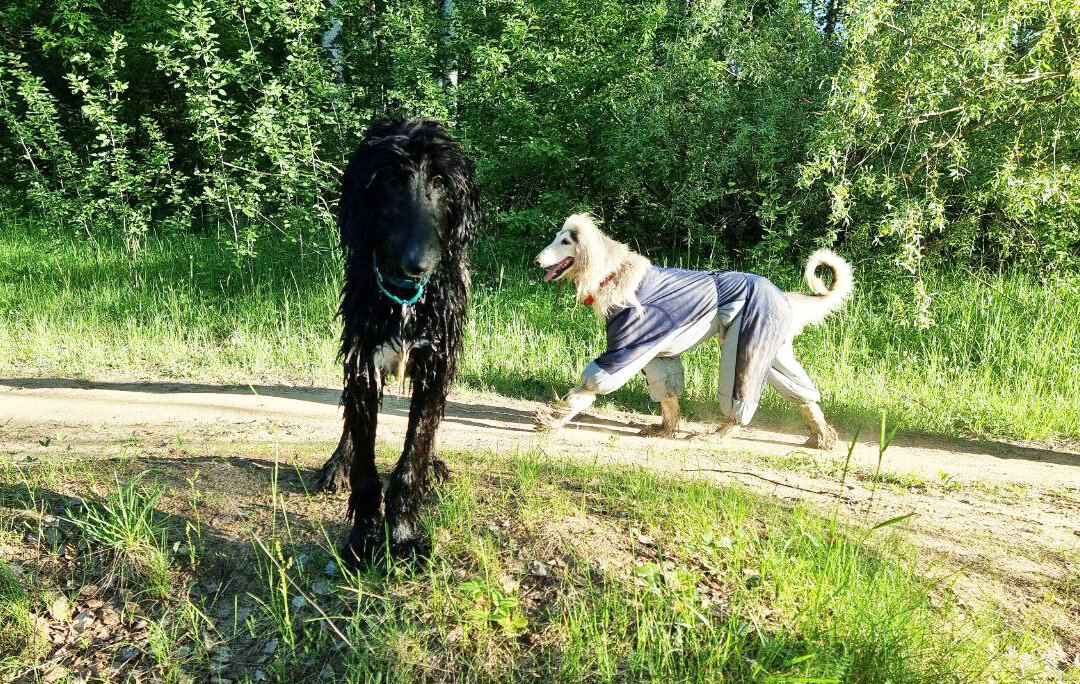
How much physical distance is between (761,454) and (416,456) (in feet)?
9.73

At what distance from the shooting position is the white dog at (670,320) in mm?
5738

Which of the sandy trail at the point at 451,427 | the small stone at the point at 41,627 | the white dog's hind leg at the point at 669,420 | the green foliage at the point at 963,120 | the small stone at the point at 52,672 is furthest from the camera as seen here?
the green foliage at the point at 963,120

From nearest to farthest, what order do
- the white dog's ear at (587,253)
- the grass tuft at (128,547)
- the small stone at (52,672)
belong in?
the small stone at (52,672) < the grass tuft at (128,547) < the white dog's ear at (587,253)

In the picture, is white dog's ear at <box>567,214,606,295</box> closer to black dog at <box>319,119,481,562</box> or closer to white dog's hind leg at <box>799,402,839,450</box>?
white dog's hind leg at <box>799,402,839,450</box>

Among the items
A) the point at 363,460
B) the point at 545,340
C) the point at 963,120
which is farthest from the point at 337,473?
the point at 963,120

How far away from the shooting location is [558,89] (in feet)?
34.7

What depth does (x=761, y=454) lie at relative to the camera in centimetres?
532

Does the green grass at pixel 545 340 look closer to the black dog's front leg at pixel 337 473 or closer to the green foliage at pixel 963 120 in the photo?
the green foliage at pixel 963 120

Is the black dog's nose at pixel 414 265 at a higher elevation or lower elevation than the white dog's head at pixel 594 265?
lower

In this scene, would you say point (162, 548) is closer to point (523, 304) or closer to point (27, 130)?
point (523, 304)

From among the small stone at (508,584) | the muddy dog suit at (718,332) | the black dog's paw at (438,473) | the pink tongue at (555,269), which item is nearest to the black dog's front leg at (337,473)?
the black dog's paw at (438,473)

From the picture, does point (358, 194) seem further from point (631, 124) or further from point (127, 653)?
point (631, 124)

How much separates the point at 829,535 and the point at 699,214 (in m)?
8.39

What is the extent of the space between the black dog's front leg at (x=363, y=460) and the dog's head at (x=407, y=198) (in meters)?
0.45
